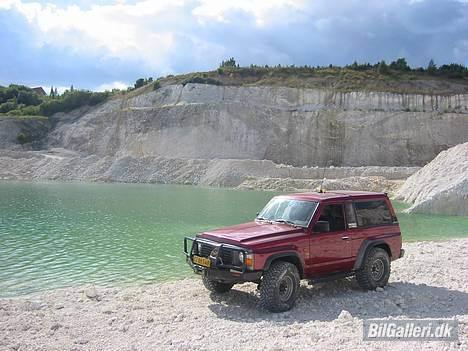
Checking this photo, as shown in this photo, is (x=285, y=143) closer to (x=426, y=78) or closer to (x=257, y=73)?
(x=257, y=73)

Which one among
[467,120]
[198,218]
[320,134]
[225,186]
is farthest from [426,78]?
[198,218]

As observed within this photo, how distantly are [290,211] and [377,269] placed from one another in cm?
215

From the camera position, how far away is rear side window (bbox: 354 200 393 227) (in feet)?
30.3

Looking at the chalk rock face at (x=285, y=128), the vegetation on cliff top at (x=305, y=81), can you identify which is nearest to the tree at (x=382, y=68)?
the vegetation on cliff top at (x=305, y=81)

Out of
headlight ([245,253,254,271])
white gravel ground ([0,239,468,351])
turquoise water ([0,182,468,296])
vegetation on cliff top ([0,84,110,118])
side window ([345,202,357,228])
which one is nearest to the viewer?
white gravel ground ([0,239,468,351])

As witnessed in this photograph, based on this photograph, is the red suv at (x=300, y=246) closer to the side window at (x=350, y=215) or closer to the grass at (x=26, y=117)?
the side window at (x=350, y=215)

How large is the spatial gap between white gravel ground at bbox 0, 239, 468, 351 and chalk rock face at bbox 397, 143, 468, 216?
1740cm

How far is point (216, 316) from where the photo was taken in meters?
7.71

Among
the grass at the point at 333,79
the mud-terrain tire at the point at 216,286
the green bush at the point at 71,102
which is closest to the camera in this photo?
the mud-terrain tire at the point at 216,286

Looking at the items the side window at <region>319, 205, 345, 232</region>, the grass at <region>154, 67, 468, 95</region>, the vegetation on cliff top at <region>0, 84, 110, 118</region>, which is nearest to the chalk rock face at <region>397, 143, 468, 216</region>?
the side window at <region>319, 205, 345, 232</region>

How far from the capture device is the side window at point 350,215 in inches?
353

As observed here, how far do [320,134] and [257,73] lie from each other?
61.3ft

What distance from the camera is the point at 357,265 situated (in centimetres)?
901

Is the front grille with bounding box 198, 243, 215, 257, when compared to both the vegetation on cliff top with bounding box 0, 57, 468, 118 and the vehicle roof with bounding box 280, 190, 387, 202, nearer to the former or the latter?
the vehicle roof with bounding box 280, 190, 387, 202
